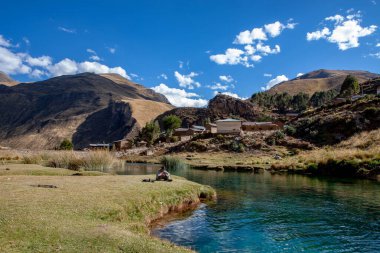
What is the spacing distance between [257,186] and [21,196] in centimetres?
2803

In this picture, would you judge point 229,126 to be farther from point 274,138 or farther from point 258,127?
point 274,138

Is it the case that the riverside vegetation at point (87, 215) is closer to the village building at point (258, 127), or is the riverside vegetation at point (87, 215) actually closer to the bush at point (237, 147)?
the bush at point (237, 147)

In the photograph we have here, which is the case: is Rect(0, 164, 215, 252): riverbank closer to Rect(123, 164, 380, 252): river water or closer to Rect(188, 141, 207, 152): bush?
Rect(123, 164, 380, 252): river water

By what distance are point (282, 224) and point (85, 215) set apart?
1207 cm

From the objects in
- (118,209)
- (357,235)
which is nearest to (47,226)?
(118,209)

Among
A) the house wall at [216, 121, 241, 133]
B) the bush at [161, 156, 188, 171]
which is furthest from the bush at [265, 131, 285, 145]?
the bush at [161, 156, 188, 171]

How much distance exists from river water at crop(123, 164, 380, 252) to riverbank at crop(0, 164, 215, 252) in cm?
202

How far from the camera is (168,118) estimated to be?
615 ft

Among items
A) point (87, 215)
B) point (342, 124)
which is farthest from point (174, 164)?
point (342, 124)

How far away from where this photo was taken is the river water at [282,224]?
17641mm

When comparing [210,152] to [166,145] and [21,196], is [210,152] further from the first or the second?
[21,196]

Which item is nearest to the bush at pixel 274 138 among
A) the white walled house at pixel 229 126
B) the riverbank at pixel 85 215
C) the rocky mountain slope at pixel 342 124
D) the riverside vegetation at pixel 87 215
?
the rocky mountain slope at pixel 342 124

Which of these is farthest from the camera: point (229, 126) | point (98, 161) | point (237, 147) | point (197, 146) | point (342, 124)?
point (229, 126)

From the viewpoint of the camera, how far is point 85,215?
56.7 ft
